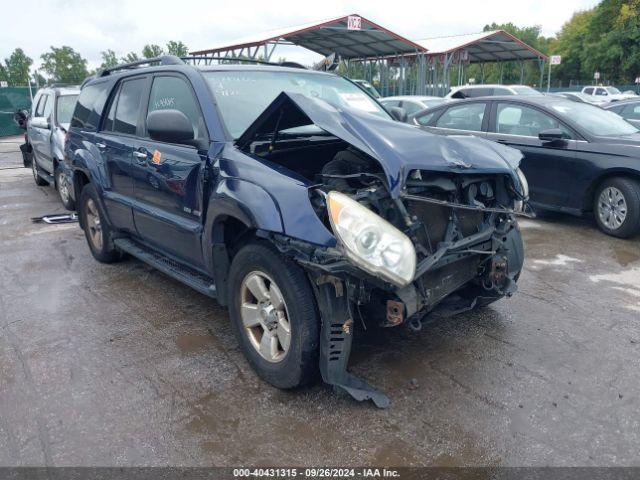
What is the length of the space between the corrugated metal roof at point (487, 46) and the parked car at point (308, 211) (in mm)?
25751

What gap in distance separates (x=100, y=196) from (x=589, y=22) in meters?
64.3

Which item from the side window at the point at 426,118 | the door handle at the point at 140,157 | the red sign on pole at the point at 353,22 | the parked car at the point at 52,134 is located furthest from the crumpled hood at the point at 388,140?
the red sign on pole at the point at 353,22

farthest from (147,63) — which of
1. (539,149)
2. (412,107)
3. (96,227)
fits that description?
(412,107)

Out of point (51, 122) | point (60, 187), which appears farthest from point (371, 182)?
point (51, 122)

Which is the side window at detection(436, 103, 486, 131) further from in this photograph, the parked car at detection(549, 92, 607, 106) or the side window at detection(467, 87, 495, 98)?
the side window at detection(467, 87, 495, 98)

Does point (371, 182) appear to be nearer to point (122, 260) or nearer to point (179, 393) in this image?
point (179, 393)

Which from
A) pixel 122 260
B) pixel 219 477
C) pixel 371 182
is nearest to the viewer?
pixel 219 477

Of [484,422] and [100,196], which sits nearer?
[484,422]

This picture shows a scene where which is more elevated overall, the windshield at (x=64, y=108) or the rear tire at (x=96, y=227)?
the windshield at (x=64, y=108)

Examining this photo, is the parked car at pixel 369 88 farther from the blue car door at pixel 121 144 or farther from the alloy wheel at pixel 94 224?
the alloy wheel at pixel 94 224

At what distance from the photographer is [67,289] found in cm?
484

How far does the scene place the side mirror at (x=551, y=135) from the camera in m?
6.20

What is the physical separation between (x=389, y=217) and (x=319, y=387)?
113 centimetres

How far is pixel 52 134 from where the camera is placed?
8469 mm
